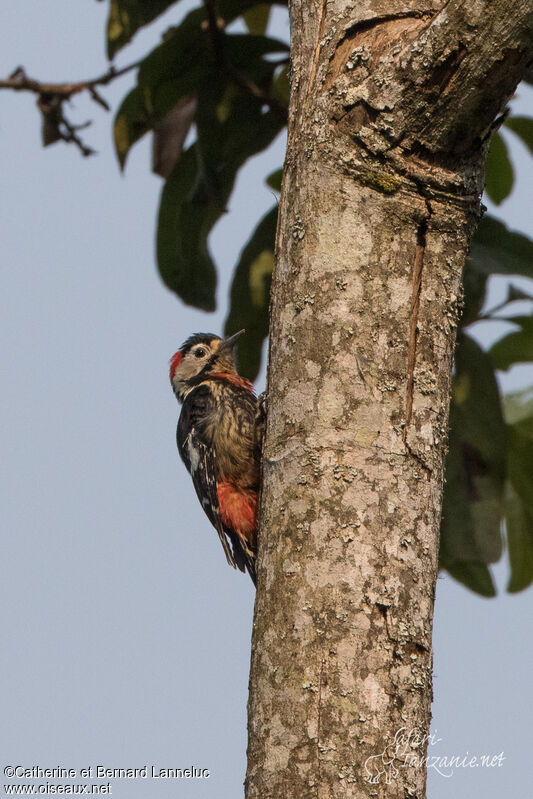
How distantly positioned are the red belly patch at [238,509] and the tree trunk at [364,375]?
2.21 meters

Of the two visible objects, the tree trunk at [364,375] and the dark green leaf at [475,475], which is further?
the dark green leaf at [475,475]

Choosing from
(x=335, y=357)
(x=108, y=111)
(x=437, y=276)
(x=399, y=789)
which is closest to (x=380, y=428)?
(x=335, y=357)

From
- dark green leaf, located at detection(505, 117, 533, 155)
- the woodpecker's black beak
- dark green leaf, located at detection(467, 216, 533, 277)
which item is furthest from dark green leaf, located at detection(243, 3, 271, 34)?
dark green leaf, located at detection(467, 216, 533, 277)

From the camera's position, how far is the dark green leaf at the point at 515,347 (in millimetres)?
5090

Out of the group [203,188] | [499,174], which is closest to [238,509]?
[203,188]

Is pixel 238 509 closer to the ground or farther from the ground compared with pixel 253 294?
closer to the ground

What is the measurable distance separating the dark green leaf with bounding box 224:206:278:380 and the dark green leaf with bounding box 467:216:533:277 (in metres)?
1.02

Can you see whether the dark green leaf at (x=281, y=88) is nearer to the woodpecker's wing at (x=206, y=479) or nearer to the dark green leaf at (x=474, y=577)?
the woodpecker's wing at (x=206, y=479)

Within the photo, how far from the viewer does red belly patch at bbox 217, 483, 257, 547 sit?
4.84 m

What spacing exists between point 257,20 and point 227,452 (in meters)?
2.36

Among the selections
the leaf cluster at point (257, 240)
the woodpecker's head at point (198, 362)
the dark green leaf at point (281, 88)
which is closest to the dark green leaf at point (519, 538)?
the leaf cluster at point (257, 240)

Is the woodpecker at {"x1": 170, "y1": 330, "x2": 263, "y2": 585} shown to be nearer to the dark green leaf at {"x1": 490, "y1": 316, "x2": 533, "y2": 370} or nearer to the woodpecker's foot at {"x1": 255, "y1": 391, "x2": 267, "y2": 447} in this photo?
the woodpecker's foot at {"x1": 255, "y1": 391, "x2": 267, "y2": 447}

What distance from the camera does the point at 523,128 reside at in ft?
17.4

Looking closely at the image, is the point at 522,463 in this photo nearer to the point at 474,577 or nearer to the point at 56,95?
the point at 474,577
